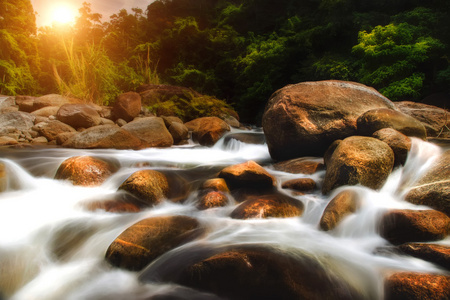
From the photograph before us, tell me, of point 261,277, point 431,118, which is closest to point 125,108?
point 261,277

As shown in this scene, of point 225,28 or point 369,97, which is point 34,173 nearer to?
point 369,97

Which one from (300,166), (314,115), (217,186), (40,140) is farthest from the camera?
(40,140)

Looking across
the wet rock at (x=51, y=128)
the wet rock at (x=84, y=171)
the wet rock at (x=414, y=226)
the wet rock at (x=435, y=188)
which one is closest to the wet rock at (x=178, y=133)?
the wet rock at (x=51, y=128)

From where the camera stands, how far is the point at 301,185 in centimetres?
406

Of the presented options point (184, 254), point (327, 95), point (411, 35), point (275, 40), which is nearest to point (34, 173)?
point (184, 254)

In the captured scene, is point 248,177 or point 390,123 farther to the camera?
point 390,123

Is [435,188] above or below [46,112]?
below

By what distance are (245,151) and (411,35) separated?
655 cm

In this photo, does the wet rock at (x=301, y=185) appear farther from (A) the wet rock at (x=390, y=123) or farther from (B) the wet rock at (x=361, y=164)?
(A) the wet rock at (x=390, y=123)

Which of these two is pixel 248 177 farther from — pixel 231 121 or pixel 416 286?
pixel 231 121

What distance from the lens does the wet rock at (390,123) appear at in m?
4.37

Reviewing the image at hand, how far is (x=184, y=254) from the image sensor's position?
2422 mm

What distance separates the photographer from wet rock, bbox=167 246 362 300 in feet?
6.17

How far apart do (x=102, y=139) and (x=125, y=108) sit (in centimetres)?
333
